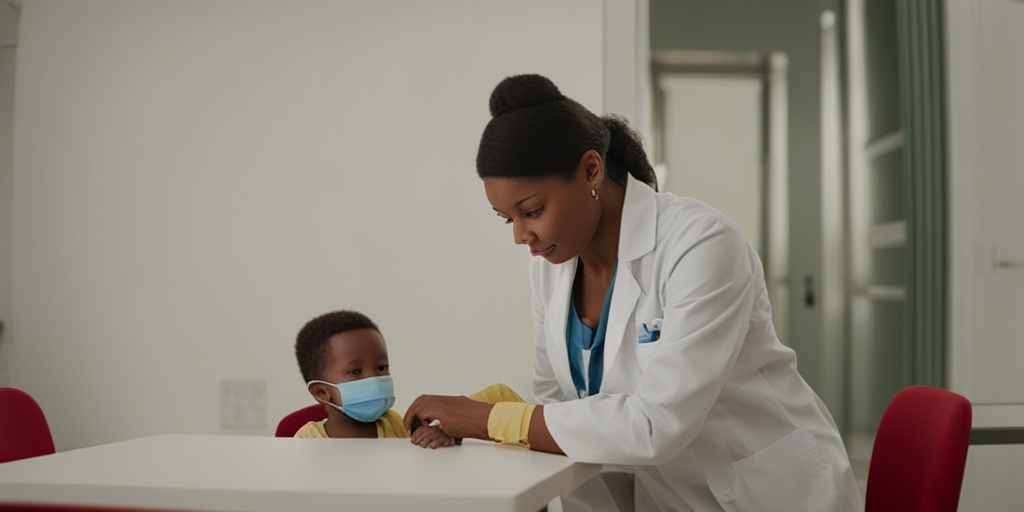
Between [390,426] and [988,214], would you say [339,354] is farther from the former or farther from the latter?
[988,214]

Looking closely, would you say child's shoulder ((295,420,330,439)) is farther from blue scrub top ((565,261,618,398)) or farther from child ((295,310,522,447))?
blue scrub top ((565,261,618,398))

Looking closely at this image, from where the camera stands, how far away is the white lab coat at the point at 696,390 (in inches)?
49.2

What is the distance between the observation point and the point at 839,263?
443 cm

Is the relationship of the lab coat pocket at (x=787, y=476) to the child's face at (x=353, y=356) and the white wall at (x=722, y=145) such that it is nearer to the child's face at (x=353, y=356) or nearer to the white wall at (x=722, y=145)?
the child's face at (x=353, y=356)

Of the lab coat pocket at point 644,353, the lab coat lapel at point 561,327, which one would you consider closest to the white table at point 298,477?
the lab coat pocket at point 644,353

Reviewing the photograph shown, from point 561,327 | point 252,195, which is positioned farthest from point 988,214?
point 252,195

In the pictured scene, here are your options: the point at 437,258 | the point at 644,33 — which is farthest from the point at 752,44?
the point at 437,258

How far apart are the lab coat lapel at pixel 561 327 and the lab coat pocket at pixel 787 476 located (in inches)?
13.5

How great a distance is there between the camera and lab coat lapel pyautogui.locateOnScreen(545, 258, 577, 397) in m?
1.61

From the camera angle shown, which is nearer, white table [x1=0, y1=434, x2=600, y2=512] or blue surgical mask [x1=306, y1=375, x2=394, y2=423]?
white table [x1=0, y1=434, x2=600, y2=512]

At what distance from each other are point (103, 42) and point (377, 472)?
227 centimetres

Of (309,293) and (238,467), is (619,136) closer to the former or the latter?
(238,467)

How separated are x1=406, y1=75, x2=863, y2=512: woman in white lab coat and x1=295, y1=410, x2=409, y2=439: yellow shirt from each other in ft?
1.17

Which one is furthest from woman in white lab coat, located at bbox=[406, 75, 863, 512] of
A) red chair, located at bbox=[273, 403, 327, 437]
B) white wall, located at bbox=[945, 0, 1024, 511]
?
white wall, located at bbox=[945, 0, 1024, 511]
